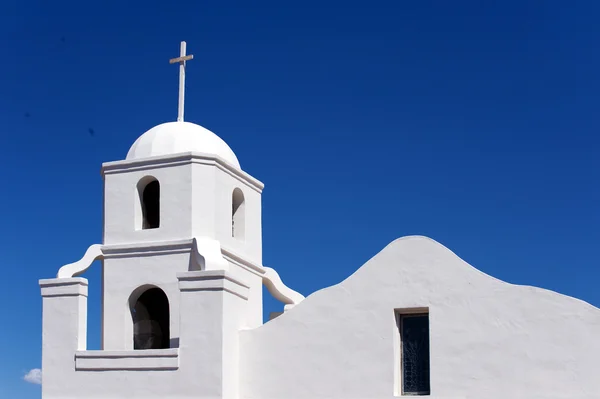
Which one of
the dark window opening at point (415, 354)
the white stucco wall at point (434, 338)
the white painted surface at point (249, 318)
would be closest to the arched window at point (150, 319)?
the white painted surface at point (249, 318)

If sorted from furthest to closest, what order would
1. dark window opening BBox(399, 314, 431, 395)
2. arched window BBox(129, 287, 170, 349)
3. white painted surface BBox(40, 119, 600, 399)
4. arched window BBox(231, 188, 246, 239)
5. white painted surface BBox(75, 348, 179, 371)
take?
arched window BBox(231, 188, 246, 239)
arched window BBox(129, 287, 170, 349)
white painted surface BBox(75, 348, 179, 371)
dark window opening BBox(399, 314, 431, 395)
white painted surface BBox(40, 119, 600, 399)

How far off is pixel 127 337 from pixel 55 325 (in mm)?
1237

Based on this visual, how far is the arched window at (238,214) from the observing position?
65.0ft

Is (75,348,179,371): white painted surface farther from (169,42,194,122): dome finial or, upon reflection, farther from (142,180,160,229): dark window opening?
(169,42,194,122): dome finial

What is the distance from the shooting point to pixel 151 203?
19.5 m

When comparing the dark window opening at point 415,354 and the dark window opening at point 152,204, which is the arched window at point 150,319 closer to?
the dark window opening at point 152,204

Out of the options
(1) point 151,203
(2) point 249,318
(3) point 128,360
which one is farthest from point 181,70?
(3) point 128,360

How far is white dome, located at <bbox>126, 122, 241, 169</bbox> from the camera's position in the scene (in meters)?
19.3

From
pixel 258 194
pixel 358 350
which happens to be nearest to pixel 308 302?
pixel 358 350

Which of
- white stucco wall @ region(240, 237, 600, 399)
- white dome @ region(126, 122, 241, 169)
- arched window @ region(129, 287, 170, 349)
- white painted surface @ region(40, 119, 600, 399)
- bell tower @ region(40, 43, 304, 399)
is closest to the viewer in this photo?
white stucco wall @ region(240, 237, 600, 399)

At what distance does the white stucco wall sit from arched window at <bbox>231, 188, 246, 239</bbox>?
2960mm

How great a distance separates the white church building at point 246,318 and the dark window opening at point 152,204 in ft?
Result: 0.08

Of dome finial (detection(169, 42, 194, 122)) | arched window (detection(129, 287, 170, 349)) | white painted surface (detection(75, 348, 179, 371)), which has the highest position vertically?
dome finial (detection(169, 42, 194, 122))

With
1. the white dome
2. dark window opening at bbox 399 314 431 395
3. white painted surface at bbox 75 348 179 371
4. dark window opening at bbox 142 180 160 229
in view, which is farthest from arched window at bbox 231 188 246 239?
dark window opening at bbox 399 314 431 395
